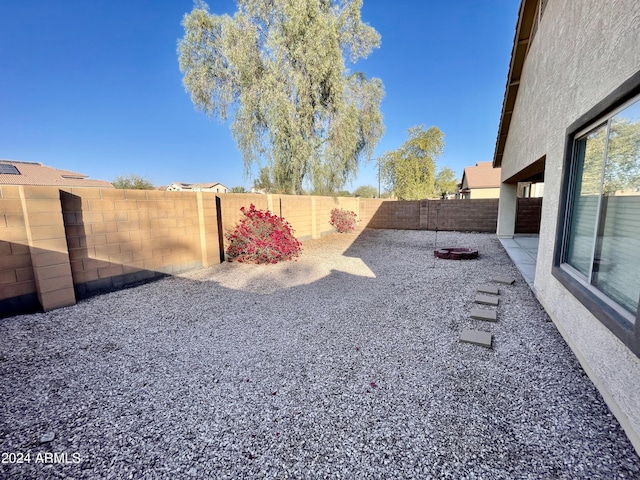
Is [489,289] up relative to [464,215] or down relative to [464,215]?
down

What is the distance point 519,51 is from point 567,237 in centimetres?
629

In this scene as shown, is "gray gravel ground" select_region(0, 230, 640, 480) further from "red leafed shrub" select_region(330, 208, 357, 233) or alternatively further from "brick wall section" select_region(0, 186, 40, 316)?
"red leafed shrub" select_region(330, 208, 357, 233)

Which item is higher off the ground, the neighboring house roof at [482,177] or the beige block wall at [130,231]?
the neighboring house roof at [482,177]

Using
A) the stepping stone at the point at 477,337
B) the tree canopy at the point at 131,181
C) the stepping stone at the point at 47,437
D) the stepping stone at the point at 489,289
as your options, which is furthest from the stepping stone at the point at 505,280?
the tree canopy at the point at 131,181

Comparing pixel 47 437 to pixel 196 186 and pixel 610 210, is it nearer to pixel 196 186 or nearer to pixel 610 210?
pixel 610 210

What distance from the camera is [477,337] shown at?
3.15m

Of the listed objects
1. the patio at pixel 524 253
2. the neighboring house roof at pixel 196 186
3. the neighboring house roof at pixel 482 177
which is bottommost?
the patio at pixel 524 253

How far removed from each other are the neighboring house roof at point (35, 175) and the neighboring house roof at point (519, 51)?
3211 cm

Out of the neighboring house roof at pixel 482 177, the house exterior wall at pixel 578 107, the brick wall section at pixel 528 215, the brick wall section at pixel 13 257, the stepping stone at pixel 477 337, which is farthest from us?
the neighboring house roof at pixel 482 177

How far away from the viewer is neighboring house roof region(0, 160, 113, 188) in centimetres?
2498

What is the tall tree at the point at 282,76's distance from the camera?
401 inches

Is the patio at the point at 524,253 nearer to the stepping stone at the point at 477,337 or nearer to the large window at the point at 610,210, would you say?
the large window at the point at 610,210

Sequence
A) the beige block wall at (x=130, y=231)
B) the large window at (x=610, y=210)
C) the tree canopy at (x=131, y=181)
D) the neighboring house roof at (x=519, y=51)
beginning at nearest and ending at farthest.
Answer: the large window at (x=610, y=210) → the beige block wall at (x=130, y=231) → the neighboring house roof at (x=519, y=51) → the tree canopy at (x=131, y=181)

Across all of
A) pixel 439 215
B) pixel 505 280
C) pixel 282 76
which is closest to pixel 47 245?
pixel 505 280
